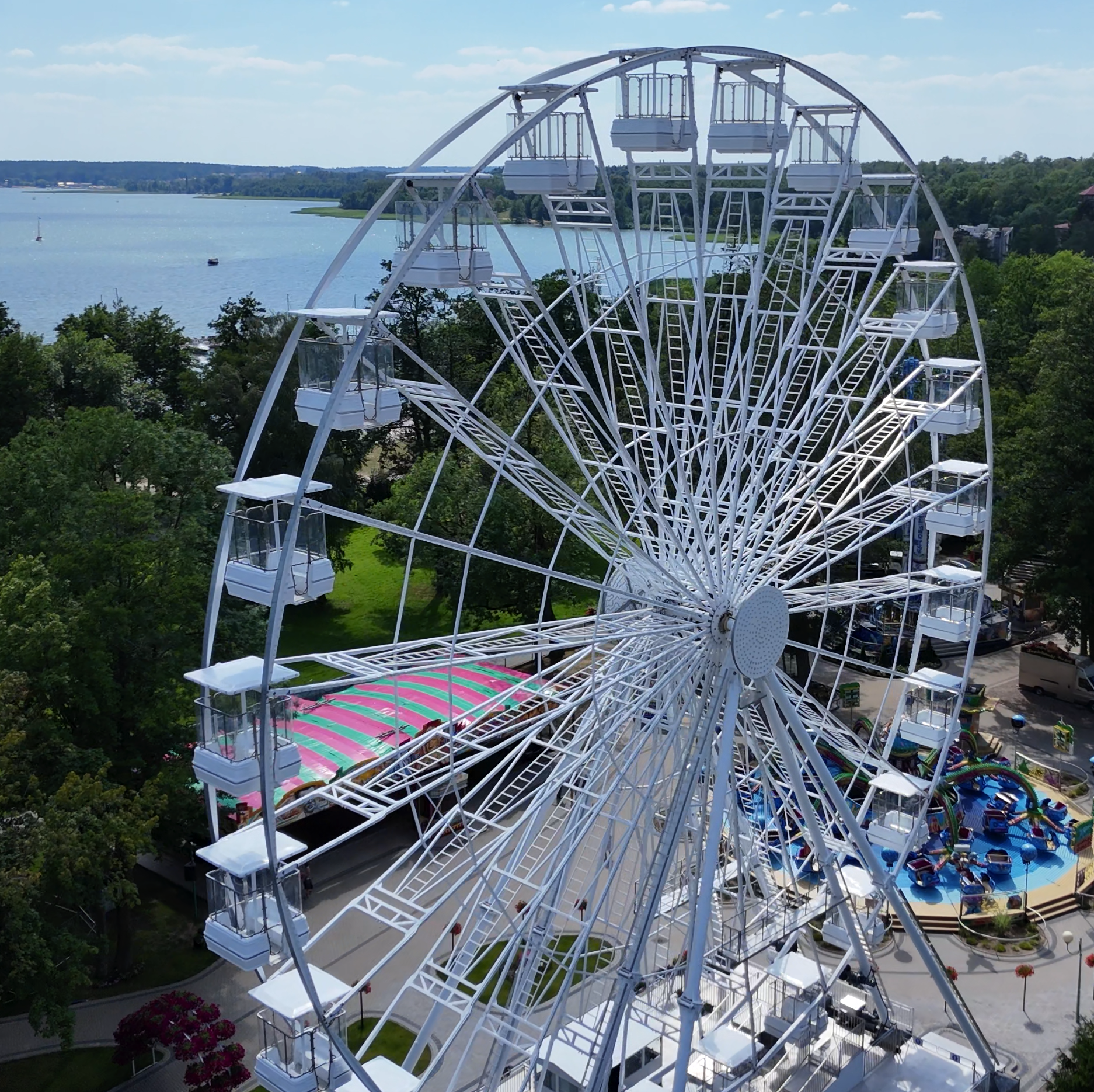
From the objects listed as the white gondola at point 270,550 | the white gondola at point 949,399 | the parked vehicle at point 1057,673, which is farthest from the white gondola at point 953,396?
the parked vehicle at point 1057,673

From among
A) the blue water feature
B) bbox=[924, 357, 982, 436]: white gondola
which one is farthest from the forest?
bbox=[924, 357, 982, 436]: white gondola

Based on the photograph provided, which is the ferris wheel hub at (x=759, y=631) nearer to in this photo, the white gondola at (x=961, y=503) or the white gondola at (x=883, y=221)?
the white gondola at (x=961, y=503)

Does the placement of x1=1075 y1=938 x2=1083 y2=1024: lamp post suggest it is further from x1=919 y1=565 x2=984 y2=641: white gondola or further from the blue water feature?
x1=919 y1=565 x2=984 y2=641: white gondola

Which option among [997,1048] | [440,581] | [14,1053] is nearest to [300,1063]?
[14,1053]

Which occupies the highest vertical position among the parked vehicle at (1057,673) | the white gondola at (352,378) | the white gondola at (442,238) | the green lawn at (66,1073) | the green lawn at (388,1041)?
the white gondola at (442,238)

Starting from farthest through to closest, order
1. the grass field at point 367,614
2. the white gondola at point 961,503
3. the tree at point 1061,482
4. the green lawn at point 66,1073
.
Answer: the grass field at point 367,614 → the tree at point 1061,482 → the white gondola at point 961,503 → the green lawn at point 66,1073

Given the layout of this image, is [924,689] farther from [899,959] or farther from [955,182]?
[955,182]
